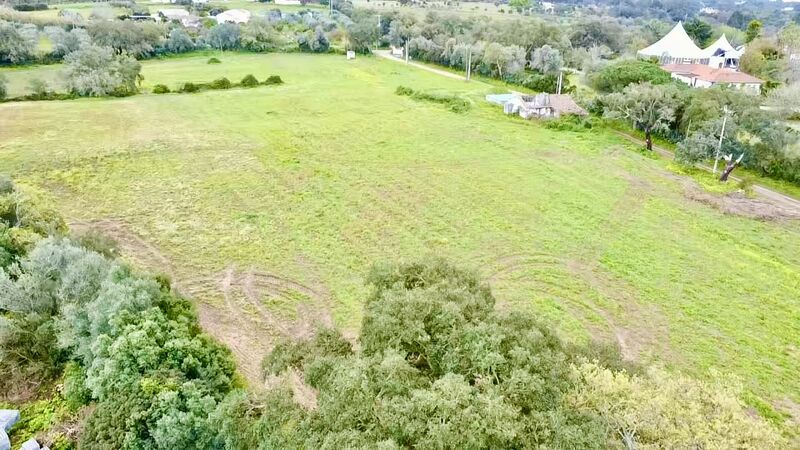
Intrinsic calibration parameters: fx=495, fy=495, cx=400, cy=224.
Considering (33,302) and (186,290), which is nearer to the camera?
(33,302)

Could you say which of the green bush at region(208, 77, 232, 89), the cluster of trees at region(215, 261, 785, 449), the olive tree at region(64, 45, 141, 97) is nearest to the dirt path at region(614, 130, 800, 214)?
the cluster of trees at region(215, 261, 785, 449)

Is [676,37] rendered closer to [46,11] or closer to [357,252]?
[357,252]

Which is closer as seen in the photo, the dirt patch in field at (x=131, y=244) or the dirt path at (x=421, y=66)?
the dirt patch in field at (x=131, y=244)

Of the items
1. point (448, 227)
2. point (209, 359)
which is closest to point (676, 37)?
point (448, 227)

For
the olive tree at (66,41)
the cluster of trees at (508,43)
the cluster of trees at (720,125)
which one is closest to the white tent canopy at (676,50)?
the cluster of trees at (508,43)

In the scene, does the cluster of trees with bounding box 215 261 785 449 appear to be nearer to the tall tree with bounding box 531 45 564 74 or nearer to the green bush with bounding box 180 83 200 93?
the green bush with bounding box 180 83 200 93

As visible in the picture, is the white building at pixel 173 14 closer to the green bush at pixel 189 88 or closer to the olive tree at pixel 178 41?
the olive tree at pixel 178 41
